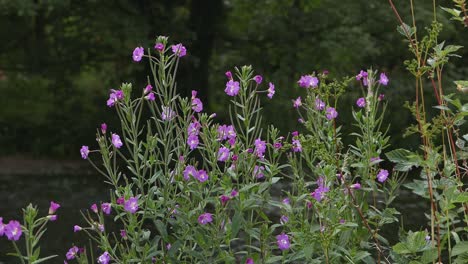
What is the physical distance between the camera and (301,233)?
3.58 metres

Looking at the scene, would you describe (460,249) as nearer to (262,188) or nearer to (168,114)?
(262,188)

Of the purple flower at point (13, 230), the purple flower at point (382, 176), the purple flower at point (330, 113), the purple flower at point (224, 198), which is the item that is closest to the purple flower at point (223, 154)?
the purple flower at point (224, 198)

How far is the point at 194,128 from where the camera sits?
3848 mm

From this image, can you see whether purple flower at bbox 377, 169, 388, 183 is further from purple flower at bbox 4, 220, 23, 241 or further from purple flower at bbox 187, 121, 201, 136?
purple flower at bbox 4, 220, 23, 241

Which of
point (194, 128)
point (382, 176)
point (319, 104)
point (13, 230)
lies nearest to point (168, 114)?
point (194, 128)

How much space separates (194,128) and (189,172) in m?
0.24

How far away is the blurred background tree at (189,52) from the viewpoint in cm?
1249

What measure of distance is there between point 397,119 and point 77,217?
597 cm

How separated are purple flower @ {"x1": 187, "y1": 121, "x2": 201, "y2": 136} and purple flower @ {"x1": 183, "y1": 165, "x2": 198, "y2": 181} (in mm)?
186

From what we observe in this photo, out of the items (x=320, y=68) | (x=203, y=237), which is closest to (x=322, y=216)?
(x=203, y=237)

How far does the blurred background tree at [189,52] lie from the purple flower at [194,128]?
791 cm

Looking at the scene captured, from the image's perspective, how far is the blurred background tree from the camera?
12492 mm

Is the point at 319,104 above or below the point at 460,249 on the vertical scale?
above

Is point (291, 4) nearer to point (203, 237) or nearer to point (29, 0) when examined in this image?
point (29, 0)
